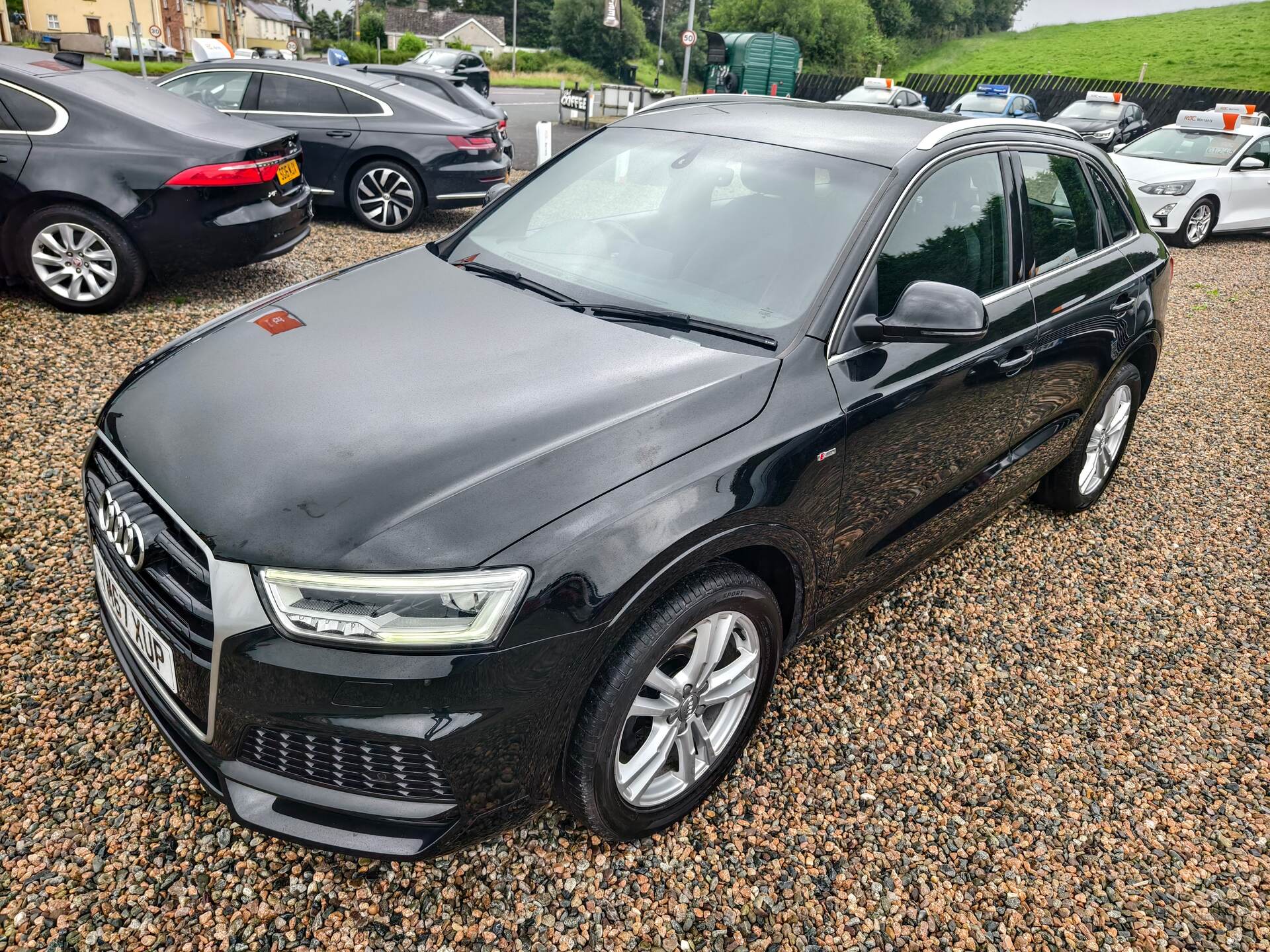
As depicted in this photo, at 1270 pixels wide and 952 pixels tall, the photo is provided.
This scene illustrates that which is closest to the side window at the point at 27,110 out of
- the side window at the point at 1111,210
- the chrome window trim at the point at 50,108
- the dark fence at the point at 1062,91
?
the chrome window trim at the point at 50,108

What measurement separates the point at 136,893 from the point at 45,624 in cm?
127

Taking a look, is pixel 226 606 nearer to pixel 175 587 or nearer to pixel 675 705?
pixel 175 587

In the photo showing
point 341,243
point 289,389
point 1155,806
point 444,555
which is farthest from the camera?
point 341,243

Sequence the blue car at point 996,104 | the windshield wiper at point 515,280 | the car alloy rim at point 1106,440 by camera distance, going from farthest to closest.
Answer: the blue car at point 996,104 < the car alloy rim at point 1106,440 < the windshield wiper at point 515,280

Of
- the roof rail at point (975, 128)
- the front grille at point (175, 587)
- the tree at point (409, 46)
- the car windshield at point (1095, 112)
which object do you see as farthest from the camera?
the tree at point (409, 46)

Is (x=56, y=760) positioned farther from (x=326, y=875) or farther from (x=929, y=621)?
(x=929, y=621)

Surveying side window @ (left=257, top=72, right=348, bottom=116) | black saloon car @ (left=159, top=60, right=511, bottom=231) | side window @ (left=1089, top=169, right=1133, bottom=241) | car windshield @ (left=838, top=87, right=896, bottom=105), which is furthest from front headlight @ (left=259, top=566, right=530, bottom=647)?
car windshield @ (left=838, top=87, right=896, bottom=105)

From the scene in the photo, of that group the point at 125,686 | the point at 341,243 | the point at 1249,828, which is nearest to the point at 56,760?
the point at 125,686

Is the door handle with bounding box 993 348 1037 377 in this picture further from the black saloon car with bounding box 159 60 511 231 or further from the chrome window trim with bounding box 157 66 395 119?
the chrome window trim with bounding box 157 66 395 119

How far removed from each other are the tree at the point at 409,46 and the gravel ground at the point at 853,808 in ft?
189

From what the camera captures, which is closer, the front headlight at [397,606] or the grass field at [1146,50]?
the front headlight at [397,606]

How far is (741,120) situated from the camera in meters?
3.21

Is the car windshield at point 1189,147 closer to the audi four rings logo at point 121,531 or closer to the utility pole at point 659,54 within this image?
the audi four rings logo at point 121,531

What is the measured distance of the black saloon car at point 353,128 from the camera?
859cm
